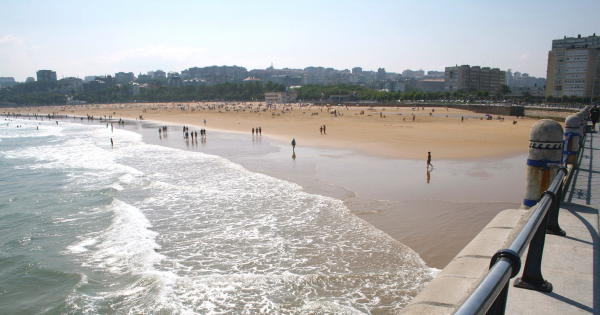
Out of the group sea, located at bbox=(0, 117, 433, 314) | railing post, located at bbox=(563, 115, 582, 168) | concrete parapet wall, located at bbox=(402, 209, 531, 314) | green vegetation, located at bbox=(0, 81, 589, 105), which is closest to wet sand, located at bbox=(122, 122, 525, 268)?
sea, located at bbox=(0, 117, 433, 314)

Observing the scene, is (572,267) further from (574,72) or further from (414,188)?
(574,72)

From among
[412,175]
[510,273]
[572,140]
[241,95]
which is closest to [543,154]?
[572,140]

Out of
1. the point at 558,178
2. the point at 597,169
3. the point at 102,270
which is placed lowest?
the point at 102,270

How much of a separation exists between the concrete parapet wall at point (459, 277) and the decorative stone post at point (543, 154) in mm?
904

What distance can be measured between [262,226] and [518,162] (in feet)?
60.0

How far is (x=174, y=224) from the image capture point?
13773 mm

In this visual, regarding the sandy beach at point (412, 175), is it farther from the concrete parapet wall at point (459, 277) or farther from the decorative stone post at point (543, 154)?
the decorative stone post at point (543, 154)

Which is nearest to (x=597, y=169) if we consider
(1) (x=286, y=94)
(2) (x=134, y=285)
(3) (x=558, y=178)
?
(3) (x=558, y=178)

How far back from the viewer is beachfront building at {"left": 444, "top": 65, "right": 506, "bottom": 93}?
16150 centimetres

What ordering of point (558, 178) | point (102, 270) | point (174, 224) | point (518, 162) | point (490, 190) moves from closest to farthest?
point (558, 178) → point (102, 270) → point (174, 224) → point (490, 190) → point (518, 162)

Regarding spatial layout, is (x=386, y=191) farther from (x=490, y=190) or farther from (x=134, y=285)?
(x=134, y=285)

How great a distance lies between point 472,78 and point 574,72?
58476mm

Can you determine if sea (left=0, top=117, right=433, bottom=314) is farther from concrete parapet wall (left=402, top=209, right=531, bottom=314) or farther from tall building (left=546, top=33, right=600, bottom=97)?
tall building (left=546, top=33, right=600, bottom=97)

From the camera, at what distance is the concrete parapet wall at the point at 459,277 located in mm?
5566
